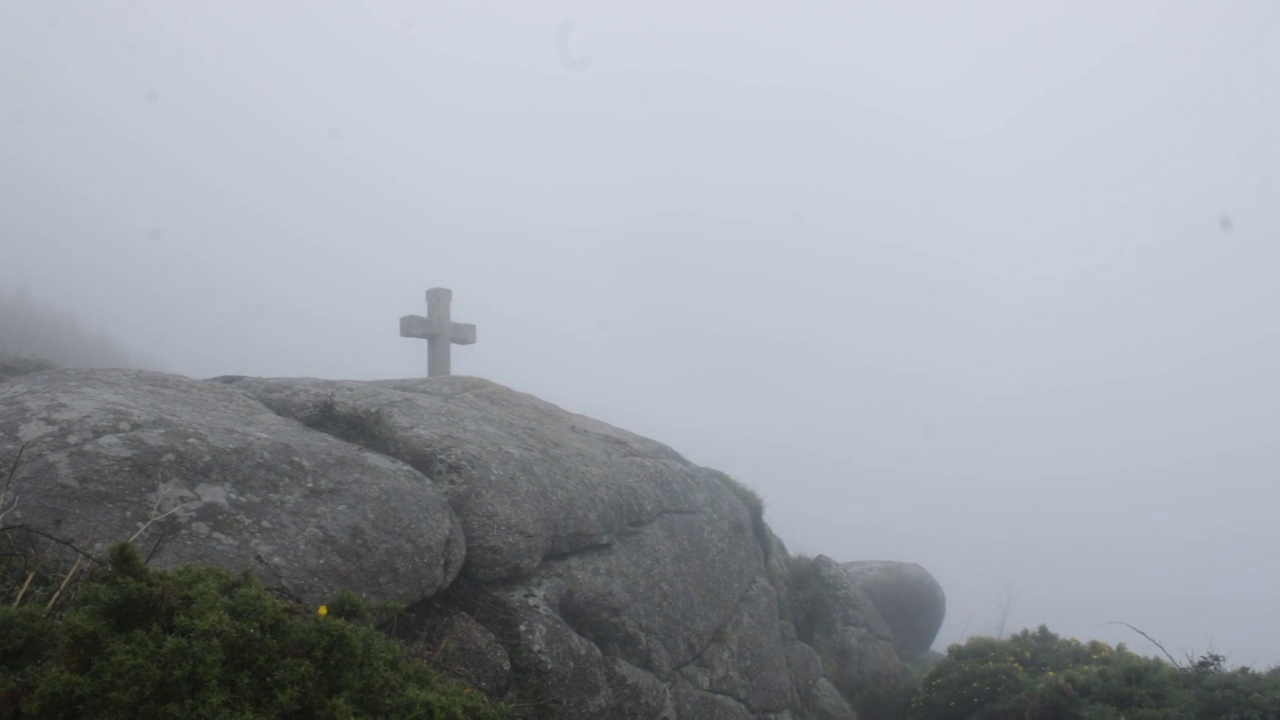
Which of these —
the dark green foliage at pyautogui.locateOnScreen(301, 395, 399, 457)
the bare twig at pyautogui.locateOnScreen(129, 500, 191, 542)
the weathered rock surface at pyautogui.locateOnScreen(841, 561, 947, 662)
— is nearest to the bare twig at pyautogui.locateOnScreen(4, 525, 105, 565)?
the bare twig at pyautogui.locateOnScreen(129, 500, 191, 542)

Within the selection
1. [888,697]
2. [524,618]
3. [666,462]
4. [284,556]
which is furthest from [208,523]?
[888,697]

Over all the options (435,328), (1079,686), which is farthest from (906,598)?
(435,328)

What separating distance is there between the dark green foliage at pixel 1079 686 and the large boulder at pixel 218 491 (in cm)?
644

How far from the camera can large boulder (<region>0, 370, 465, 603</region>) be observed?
6.20 metres

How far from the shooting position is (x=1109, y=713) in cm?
953

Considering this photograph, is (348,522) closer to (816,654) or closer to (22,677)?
(22,677)

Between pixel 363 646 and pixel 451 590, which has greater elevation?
pixel 363 646

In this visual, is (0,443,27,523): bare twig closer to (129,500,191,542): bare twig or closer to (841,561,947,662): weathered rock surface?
(129,500,191,542): bare twig

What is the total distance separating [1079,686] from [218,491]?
8.74 meters

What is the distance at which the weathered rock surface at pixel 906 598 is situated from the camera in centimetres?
1681

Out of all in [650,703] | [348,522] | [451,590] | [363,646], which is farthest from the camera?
[650,703]

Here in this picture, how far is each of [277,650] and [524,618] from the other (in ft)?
11.6

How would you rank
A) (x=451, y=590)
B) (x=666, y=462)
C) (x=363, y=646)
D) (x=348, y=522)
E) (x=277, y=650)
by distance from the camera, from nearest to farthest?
(x=277, y=650) < (x=363, y=646) < (x=348, y=522) < (x=451, y=590) < (x=666, y=462)

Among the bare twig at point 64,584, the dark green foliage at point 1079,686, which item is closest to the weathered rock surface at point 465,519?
the bare twig at point 64,584
